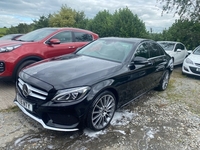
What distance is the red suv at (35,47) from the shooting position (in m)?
4.14

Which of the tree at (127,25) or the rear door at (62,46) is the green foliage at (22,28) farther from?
the rear door at (62,46)

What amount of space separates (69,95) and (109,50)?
1.66 meters

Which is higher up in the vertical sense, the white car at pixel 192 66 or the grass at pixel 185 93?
the white car at pixel 192 66

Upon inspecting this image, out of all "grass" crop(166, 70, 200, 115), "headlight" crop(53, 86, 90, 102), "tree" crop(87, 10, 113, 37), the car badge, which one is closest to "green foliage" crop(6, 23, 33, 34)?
"tree" crop(87, 10, 113, 37)

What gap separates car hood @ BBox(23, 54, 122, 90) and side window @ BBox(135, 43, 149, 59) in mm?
685

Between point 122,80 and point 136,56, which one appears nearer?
point 122,80

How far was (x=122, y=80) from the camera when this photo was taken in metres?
3.15

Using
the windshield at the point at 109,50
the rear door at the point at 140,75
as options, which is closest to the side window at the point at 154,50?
the rear door at the point at 140,75

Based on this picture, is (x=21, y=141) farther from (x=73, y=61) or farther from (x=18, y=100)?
(x=73, y=61)

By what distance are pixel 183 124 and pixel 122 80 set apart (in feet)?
5.09

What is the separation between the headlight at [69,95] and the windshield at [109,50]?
4.06 ft

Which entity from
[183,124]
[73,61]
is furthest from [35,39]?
[183,124]

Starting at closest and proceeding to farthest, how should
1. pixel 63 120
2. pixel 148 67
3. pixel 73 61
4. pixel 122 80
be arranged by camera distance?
pixel 63 120
pixel 122 80
pixel 73 61
pixel 148 67

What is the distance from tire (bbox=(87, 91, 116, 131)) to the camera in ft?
8.81
